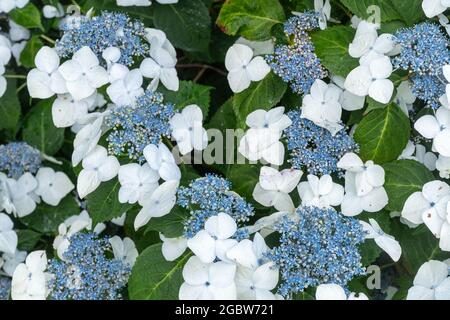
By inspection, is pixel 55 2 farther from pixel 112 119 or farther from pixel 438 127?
pixel 438 127

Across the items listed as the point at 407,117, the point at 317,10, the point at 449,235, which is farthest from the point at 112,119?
the point at 449,235

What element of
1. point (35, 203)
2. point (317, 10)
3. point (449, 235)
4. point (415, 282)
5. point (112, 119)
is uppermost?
point (317, 10)

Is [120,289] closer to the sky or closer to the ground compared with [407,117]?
closer to the ground

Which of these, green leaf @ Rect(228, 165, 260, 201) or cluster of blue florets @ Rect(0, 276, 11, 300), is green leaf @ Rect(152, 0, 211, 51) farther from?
cluster of blue florets @ Rect(0, 276, 11, 300)

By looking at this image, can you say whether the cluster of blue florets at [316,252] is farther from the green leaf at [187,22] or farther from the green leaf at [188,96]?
the green leaf at [187,22]

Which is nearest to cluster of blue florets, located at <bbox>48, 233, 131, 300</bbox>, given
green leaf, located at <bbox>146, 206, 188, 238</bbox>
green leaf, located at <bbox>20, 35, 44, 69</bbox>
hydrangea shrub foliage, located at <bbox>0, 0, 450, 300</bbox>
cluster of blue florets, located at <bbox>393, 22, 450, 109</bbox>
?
hydrangea shrub foliage, located at <bbox>0, 0, 450, 300</bbox>

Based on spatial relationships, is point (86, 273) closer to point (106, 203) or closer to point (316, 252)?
point (106, 203)

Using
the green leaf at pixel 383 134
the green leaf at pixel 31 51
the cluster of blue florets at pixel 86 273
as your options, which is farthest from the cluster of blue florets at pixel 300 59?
the green leaf at pixel 31 51
